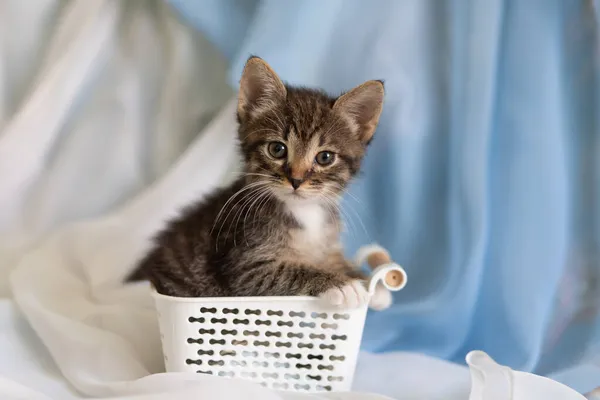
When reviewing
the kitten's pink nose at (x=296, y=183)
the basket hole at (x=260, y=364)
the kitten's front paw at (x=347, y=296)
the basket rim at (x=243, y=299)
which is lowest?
the basket hole at (x=260, y=364)

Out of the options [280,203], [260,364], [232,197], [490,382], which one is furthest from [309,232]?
[490,382]

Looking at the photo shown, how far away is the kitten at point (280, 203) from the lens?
117 centimetres

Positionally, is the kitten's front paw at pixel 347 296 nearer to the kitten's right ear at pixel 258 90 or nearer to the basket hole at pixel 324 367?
the basket hole at pixel 324 367

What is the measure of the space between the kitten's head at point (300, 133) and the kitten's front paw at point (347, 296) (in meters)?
0.21

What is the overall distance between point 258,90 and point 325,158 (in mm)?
212

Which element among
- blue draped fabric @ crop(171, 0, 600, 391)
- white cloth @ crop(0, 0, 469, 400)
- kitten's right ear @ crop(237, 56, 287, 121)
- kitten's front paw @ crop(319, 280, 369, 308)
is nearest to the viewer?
kitten's front paw @ crop(319, 280, 369, 308)

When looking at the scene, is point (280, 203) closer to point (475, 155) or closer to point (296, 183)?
point (296, 183)

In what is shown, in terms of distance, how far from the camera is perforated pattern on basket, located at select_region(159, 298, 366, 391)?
112 cm

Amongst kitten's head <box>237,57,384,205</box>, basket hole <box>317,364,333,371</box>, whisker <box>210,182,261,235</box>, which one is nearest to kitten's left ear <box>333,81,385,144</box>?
kitten's head <box>237,57,384,205</box>

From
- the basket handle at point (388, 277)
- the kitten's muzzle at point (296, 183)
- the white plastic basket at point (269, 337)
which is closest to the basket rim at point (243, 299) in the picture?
the white plastic basket at point (269, 337)

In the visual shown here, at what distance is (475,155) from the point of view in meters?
1.42

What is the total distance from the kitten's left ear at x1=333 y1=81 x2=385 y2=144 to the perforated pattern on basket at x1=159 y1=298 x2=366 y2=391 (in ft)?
1.34

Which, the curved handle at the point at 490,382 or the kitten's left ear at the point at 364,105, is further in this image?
the kitten's left ear at the point at 364,105

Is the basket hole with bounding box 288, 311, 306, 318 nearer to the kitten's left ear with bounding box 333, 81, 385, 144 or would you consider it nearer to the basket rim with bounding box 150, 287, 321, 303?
the basket rim with bounding box 150, 287, 321, 303
